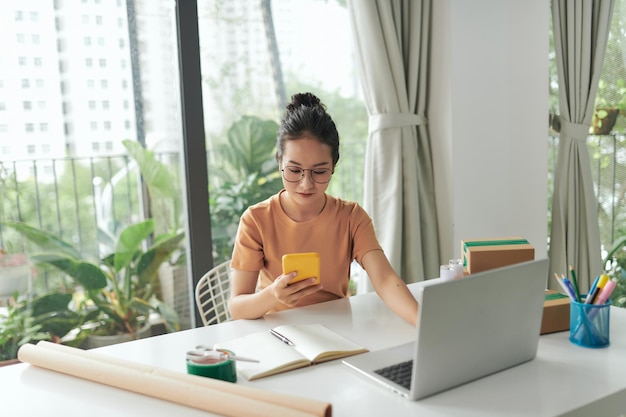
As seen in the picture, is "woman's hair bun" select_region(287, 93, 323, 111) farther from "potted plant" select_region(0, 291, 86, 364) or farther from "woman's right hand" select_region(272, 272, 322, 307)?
"potted plant" select_region(0, 291, 86, 364)

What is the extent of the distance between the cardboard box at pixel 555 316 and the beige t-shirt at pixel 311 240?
1.99 ft

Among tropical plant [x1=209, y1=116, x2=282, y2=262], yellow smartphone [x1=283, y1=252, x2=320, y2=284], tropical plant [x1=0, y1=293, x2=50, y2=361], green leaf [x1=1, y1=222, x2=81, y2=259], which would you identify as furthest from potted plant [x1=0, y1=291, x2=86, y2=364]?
yellow smartphone [x1=283, y1=252, x2=320, y2=284]

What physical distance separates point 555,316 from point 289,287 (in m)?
0.66

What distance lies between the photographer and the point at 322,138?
1.88 meters

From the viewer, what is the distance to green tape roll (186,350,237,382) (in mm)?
1241

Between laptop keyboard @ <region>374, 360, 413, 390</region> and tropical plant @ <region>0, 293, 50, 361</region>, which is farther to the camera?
tropical plant @ <region>0, 293, 50, 361</region>

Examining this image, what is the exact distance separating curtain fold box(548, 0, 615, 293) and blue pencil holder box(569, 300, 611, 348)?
1.95 meters

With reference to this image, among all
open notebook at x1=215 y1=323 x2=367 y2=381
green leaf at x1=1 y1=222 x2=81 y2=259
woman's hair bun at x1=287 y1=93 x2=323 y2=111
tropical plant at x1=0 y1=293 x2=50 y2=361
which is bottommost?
tropical plant at x1=0 y1=293 x2=50 y2=361

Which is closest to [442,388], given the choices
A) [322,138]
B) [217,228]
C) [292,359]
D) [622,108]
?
[292,359]

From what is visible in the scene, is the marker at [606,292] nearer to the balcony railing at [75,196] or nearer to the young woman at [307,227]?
the young woman at [307,227]

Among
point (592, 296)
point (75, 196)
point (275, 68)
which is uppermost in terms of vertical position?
point (275, 68)

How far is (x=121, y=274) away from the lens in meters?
2.74

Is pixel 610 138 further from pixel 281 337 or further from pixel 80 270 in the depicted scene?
pixel 80 270

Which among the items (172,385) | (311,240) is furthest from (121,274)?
(172,385)
